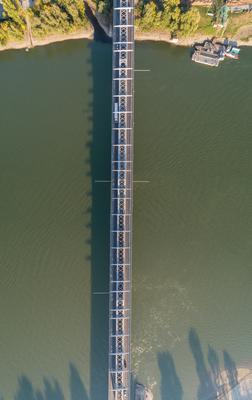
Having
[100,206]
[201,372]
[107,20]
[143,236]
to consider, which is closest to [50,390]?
[201,372]

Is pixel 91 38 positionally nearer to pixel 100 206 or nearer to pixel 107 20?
pixel 107 20

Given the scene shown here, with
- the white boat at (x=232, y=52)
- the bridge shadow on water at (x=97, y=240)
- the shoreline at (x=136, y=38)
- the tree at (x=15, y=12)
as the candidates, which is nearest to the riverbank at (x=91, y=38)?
the shoreline at (x=136, y=38)

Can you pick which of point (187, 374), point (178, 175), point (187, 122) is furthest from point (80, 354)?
point (187, 122)

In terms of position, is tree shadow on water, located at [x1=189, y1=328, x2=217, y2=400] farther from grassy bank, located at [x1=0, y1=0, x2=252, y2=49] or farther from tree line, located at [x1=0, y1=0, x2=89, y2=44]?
tree line, located at [x1=0, y1=0, x2=89, y2=44]

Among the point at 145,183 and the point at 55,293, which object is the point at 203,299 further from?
the point at 55,293

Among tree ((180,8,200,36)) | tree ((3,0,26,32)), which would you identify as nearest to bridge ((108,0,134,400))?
tree ((180,8,200,36))

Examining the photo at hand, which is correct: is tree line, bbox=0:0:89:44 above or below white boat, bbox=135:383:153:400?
above
